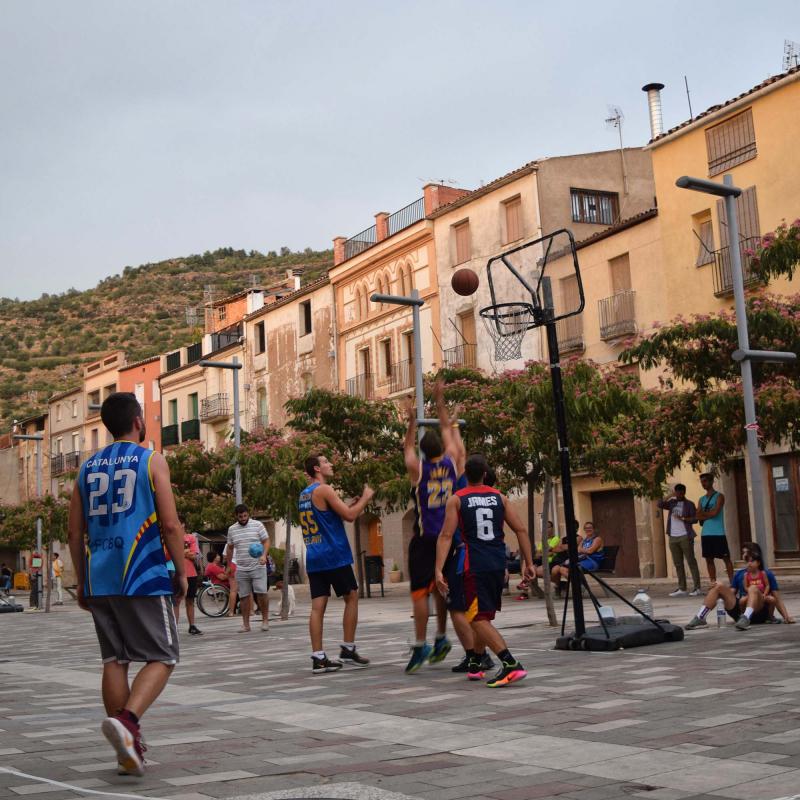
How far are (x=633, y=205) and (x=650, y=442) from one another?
19.5 meters

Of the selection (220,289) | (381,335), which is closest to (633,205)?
(381,335)

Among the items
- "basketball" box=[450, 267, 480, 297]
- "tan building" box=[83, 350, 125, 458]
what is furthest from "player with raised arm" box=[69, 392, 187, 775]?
"tan building" box=[83, 350, 125, 458]

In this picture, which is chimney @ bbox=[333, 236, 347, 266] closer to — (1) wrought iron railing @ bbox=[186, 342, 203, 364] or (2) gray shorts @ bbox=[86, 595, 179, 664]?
(1) wrought iron railing @ bbox=[186, 342, 203, 364]

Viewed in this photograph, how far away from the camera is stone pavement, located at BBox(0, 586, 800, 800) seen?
5.35 meters

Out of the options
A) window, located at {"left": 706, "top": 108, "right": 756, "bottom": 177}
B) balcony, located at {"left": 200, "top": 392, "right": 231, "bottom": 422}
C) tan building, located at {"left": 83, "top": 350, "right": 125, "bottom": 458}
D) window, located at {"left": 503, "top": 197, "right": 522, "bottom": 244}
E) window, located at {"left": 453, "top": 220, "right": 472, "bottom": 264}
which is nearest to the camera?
window, located at {"left": 706, "top": 108, "right": 756, "bottom": 177}

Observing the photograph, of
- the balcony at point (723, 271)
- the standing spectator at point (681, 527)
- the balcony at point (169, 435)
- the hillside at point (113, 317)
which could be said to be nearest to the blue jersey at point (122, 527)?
the standing spectator at point (681, 527)

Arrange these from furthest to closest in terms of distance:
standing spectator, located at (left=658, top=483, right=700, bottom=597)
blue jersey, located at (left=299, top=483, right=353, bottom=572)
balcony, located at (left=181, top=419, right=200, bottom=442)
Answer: balcony, located at (left=181, top=419, right=200, bottom=442), standing spectator, located at (left=658, top=483, right=700, bottom=597), blue jersey, located at (left=299, top=483, right=353, bottom=572)

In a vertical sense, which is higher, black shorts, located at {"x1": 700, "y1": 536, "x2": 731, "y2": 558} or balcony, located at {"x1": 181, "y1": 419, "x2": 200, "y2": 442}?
balcony, located at {"x1": 181, "y1": 419, "x2": 200, "y2": 442}

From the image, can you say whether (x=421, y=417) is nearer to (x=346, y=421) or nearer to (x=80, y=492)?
(x=346, y=421)

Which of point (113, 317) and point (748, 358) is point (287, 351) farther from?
point (113, 317)

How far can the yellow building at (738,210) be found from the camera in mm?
27109

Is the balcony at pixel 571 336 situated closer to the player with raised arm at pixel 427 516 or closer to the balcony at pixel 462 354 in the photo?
the balcony at pixel 462 354

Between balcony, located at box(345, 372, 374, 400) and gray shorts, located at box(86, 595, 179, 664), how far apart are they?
123 ft

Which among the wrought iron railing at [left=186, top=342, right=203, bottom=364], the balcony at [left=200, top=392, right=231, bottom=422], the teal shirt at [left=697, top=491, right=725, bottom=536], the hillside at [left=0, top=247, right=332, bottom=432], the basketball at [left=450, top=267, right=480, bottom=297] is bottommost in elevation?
the teal shirt at [left=697, top=491, right=725, bottom=536]
